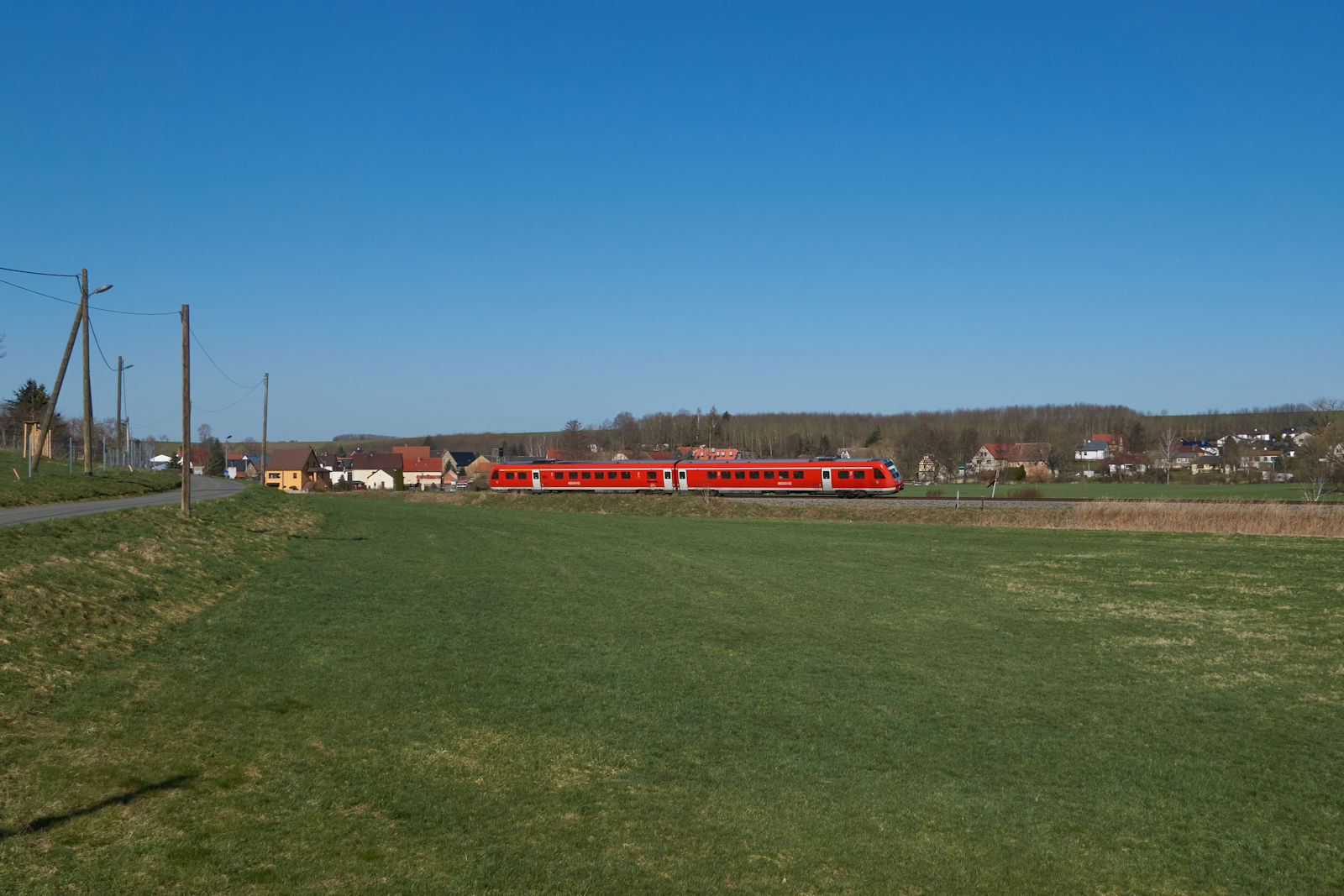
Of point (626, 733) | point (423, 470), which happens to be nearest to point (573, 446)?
point (423, 470)

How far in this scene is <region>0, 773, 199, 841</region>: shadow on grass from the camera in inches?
247

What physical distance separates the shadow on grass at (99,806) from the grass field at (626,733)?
0.03m

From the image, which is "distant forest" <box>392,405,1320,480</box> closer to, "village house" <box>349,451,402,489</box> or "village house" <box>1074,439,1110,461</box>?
"village house" <box>1074,439,1110,461</box>

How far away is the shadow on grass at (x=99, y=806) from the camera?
628cm

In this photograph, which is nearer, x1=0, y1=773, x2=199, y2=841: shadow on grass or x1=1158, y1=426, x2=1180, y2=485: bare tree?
x1=0, y1=773, x2=199, y2=841: shadow on grass

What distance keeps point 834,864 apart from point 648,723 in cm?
380

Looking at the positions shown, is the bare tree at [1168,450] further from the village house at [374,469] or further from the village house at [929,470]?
the village house at [374,469]

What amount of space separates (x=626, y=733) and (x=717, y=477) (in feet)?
150

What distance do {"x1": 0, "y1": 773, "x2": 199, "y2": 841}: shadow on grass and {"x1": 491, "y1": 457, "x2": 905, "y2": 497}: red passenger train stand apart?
47.6 metres

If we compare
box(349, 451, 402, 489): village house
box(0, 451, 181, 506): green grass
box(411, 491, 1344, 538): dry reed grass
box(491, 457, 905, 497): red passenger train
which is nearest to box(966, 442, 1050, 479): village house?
box(491, 457, 905, 497): red passenger train

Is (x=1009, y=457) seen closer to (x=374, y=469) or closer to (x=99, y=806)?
(x=374, y=469)

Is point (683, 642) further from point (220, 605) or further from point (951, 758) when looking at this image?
point (220, 605)

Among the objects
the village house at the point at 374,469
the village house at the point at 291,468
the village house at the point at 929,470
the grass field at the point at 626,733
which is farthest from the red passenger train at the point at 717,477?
the village house at the point at 374,469

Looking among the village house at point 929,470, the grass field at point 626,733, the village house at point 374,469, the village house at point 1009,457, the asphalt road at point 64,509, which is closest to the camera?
the grass field at point 626,733
